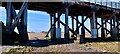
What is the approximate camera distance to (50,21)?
32375 millimetres

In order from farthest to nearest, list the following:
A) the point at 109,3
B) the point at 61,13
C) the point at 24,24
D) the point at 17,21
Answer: the point at 109,3, the point at 61,13, the point at 24,24, the point at 17,21

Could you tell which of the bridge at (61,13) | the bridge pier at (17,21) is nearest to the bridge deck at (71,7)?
the bridge at (61,13)

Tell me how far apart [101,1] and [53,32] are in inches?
297

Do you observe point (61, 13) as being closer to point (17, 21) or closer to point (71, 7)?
point (71, 7)

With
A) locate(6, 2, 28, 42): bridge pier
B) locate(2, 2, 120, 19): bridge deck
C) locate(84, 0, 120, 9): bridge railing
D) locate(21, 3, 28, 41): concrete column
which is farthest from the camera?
locate(84, 0, 120, 9): bridge railing

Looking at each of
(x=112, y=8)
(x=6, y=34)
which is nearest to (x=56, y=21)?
(x=112, y=8)

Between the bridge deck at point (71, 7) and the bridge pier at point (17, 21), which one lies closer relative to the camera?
the bridge pier at point (17, 21)

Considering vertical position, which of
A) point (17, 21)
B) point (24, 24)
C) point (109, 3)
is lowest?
point (24, 24)

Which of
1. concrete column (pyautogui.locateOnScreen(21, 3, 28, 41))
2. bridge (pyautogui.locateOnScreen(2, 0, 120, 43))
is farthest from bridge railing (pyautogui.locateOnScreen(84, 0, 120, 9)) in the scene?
concrete column (pyautogui.locateOnScreen(21, 3, 28, 41))

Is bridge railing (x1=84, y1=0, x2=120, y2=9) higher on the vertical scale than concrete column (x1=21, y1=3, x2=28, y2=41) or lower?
higher

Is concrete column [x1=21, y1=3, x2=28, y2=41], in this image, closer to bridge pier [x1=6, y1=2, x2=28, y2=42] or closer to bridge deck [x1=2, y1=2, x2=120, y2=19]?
bridge pier [x1=6, y1=2, x2=28, y2=42]

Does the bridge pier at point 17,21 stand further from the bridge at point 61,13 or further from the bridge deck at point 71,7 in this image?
the bridge deck at point 71,7

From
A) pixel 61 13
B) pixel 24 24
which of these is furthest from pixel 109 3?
pixel 24 24

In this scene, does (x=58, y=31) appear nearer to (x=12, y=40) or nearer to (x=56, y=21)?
(x=56, y=21)
